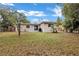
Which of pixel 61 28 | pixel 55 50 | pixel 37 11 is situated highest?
pixel 37 11

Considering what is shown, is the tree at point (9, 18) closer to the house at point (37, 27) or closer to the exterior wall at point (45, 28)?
the house at point (37, 27)

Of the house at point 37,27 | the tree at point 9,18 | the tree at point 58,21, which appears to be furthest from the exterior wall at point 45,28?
the tree at point 9,18

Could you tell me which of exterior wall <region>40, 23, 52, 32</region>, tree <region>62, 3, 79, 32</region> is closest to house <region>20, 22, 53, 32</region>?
exterior wall <region>40, 23, 52, 32</region>

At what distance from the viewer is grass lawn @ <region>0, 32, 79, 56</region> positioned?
3.16 metres

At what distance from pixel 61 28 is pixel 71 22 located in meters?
0.15

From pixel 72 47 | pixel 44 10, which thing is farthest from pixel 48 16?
pixel 72 47

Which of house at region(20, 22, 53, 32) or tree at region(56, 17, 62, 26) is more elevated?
tree at region(56, 17, 62, 26)

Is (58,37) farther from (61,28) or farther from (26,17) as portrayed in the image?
(26,17)

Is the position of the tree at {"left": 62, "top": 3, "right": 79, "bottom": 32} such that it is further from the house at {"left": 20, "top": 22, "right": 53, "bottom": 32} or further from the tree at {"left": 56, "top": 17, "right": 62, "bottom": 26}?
the house at {"left": 20, "top": 22, "right": 53, "bottom": 32}

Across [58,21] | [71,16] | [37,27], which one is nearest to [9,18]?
[37,27]

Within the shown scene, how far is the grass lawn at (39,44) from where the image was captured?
3.16 m

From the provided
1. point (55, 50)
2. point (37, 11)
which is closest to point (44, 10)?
point (37, 11)

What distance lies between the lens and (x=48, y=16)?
3205mm

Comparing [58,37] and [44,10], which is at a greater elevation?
[44,10]
